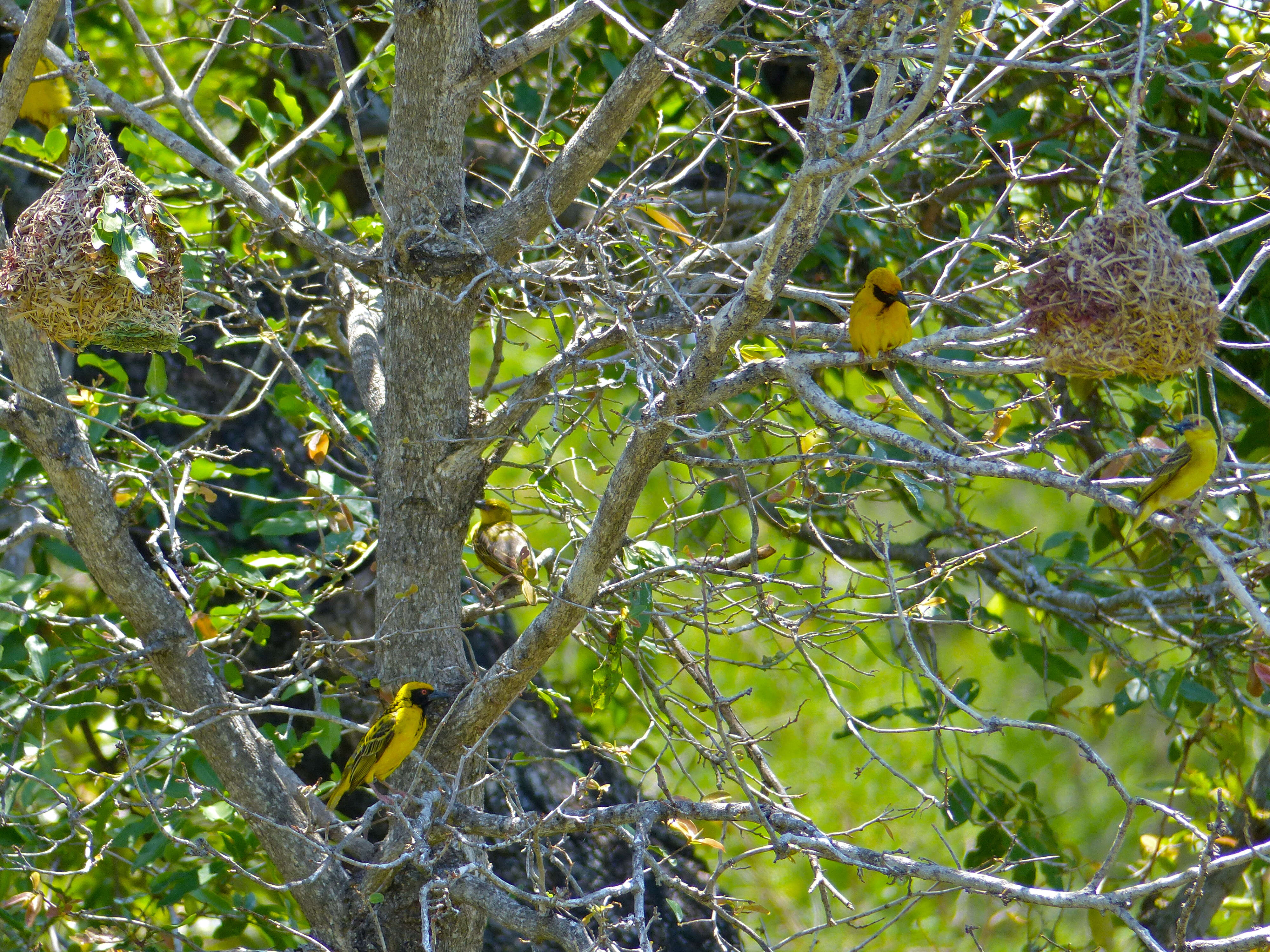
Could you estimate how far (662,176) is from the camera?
476cm

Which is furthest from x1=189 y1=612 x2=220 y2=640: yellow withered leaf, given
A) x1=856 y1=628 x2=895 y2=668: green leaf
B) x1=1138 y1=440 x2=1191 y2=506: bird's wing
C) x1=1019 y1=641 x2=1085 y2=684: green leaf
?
x1=1019 y1=641 x2=1085 y2=684: green leaf

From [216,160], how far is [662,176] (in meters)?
1.75

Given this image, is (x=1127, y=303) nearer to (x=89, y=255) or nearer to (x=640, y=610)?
(x=640, y=610)

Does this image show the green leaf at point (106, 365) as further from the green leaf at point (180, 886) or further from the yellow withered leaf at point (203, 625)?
the green leaf at point (180, 886)

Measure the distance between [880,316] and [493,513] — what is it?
1.84 m

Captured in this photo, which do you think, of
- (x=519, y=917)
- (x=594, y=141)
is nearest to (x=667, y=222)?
(x=594, y=141)

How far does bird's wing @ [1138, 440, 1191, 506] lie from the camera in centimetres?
326

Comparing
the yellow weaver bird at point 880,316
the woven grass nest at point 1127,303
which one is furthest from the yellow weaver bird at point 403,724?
the woven grass nest at point 1127,303

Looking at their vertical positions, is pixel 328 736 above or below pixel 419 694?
below

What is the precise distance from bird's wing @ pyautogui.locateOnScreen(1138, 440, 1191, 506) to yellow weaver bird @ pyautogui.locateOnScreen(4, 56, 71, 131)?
15.2 ft

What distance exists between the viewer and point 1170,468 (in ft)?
11.0

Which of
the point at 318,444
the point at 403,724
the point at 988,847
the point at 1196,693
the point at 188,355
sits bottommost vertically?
the point at 988,847

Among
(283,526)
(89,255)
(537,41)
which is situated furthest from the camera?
(283,526)

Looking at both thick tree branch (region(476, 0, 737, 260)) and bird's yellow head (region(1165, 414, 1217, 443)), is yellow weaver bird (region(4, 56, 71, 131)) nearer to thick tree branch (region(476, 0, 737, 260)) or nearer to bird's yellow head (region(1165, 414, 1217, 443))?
thick tree branch (region(476, 0, 737, 260))
